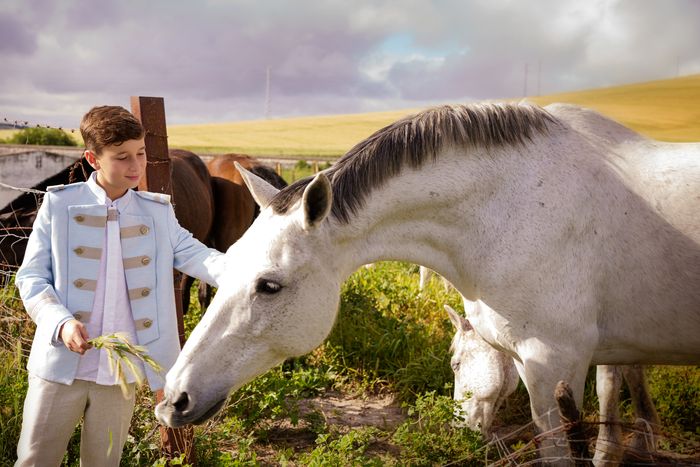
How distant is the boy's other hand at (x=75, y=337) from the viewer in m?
1.87

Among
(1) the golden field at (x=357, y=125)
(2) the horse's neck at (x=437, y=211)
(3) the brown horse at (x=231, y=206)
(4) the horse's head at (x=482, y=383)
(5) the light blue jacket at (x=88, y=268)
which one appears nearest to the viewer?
(5) the light blue jacket at (x=88, y=268)

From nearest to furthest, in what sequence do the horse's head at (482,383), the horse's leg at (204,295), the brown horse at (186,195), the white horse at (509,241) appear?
the white horse at (509,241) → the horse's head at (482,383) → the brown horse at (186,195) → the horse's leg at (204,295)

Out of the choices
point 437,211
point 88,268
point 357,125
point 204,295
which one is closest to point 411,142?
point 437,211

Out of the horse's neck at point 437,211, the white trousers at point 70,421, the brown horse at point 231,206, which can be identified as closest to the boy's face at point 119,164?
the white trousers at point 70,421

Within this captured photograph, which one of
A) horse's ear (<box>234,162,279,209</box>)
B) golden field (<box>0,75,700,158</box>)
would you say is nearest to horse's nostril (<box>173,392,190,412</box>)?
horse's ear (<box>234,162,279,209</box>)

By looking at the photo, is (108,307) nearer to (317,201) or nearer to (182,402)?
(182,402)

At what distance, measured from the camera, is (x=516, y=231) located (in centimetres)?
243

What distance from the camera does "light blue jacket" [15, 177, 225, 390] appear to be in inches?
81.0

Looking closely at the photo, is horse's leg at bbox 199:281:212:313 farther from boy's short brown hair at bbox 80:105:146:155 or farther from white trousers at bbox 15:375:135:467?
boy's short brown hair at bbox 80:105:146:155

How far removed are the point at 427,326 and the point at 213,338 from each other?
11.9 feet

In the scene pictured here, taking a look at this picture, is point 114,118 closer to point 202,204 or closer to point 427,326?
point 427,326

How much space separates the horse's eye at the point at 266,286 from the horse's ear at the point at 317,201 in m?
0.27

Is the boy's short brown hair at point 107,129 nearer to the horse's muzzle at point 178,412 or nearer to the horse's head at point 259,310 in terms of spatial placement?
the horse's head at point 259,310

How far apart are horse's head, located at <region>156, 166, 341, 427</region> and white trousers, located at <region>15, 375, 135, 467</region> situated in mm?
238
